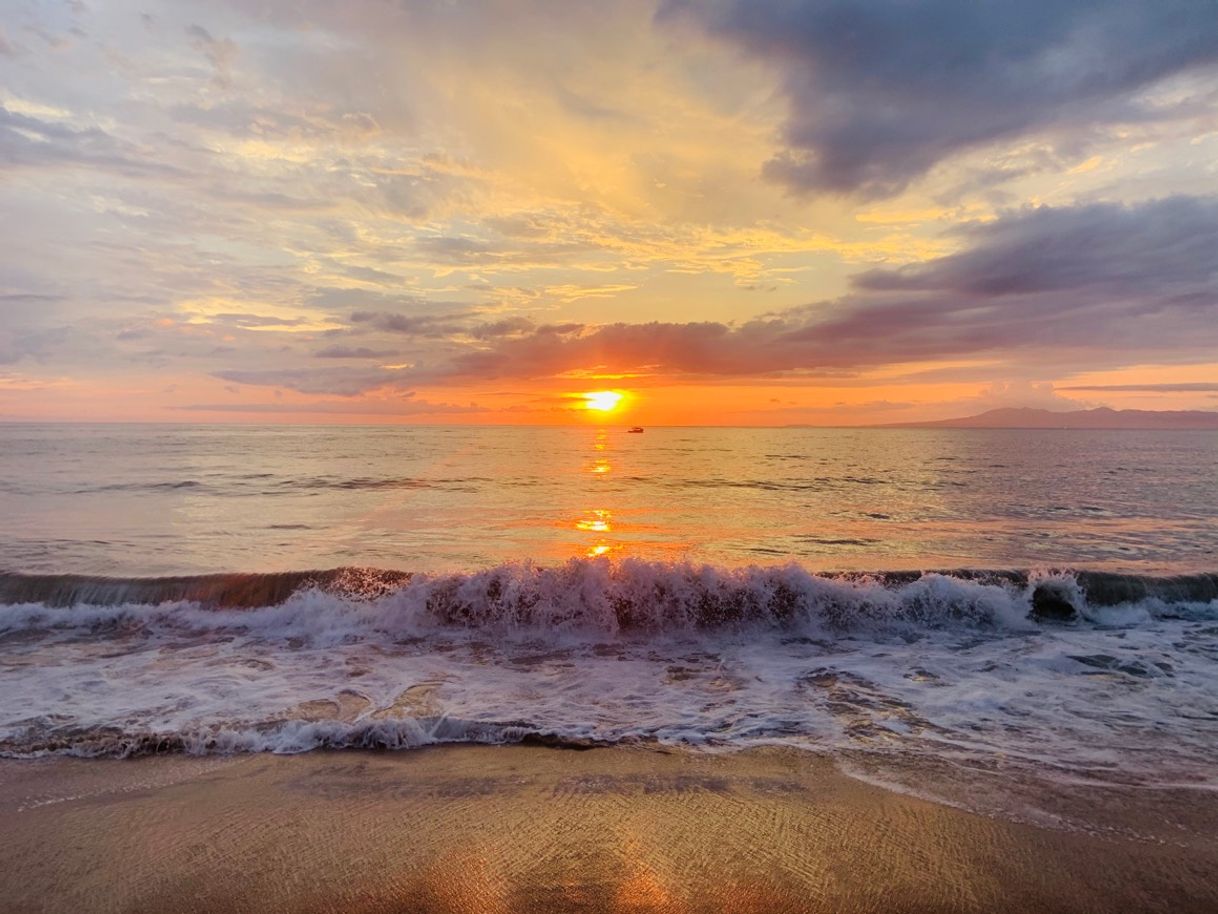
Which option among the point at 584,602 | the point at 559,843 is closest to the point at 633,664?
the point at 584,602

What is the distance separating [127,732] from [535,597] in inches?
240

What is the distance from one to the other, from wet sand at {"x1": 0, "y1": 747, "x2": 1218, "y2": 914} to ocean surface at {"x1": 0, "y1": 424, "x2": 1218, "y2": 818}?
67 centimetres

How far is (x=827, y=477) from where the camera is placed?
39.8m

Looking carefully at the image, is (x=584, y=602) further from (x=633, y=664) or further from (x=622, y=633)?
(x=633, y=664)

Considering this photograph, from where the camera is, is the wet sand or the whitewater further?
the whitewater

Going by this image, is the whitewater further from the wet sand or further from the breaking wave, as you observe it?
the wet sand

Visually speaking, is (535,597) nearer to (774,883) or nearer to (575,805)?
(575,805)

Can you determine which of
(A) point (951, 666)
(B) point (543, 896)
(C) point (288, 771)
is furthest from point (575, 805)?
(A) point (951, 666)

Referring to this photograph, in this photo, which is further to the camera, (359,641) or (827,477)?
(827,477)

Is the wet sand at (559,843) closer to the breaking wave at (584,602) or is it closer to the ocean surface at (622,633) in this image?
the ocean surface at (622,633)

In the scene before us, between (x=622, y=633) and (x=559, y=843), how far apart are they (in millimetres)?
6672

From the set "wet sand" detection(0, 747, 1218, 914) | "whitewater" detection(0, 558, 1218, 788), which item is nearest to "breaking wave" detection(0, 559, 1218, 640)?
"whitewater" detection(0, 558, 1218, 788)

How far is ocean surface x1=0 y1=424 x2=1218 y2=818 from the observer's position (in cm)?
667

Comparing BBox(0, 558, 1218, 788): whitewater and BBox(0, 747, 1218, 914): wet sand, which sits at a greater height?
BBox(0, 747, 1218, 914): wet sand
